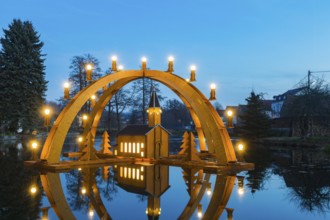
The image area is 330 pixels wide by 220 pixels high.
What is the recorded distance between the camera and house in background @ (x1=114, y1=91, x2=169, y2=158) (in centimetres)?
1552

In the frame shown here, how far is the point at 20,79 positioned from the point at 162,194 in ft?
101

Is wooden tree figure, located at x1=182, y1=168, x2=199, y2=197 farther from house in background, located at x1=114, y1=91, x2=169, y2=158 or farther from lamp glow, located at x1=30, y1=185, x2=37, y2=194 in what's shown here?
lamp glow, located at x1=30, y1=185, x2=37, y2=194

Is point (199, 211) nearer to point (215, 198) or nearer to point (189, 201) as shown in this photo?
point (189, 201)

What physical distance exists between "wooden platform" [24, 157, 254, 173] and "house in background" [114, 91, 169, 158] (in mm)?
563

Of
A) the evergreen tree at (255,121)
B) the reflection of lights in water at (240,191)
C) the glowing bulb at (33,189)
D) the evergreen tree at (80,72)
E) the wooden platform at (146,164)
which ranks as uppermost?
the evergreen tree at (80,72)

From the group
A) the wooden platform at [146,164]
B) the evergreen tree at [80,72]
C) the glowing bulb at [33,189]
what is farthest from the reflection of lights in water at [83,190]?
the evergreen tree at [80,72]

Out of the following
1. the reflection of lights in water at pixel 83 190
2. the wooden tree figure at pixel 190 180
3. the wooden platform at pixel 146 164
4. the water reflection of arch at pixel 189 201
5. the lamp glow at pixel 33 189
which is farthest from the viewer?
the wooden platform at pixel 146 164

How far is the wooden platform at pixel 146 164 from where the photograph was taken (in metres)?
12.5

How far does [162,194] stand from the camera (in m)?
8.63

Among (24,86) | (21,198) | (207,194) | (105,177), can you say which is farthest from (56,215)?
(24,86)

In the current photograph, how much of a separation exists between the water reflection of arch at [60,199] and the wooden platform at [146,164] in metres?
1.66

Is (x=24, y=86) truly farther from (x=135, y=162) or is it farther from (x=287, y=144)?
(x=287, y=144)

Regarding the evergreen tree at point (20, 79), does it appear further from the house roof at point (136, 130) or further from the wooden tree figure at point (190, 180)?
the wooden tree figure at point (190, 180)

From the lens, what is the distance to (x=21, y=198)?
25.7ft
